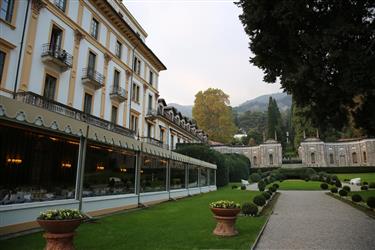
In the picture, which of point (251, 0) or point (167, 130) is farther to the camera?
point (167, 130)

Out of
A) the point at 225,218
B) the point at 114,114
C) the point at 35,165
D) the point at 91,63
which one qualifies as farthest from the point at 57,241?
the point at 114,114

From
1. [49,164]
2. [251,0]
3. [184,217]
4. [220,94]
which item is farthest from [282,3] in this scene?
[220,94]

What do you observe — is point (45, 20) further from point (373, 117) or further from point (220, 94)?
point (220, 94)

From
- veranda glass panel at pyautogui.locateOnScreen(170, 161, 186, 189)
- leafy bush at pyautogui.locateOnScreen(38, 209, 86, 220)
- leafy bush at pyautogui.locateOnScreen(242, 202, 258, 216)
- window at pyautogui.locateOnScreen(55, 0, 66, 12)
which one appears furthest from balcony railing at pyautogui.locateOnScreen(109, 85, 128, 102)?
leafy bush at pyautogui.locateOnScreen(38, 209, 86, 220)

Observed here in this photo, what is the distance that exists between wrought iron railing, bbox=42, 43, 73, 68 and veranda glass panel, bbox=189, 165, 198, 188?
13079 mm

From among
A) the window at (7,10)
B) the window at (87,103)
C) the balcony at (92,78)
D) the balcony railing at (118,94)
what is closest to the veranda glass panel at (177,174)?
the window at (87,103)

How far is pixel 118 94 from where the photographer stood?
22484 mm

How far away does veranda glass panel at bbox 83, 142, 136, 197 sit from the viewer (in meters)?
11.3

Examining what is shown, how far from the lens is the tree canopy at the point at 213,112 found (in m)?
51.8

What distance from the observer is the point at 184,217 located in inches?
438

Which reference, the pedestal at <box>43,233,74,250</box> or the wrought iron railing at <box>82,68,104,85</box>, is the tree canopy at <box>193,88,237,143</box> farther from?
the pedestal at <box>43,233,74,250</box>

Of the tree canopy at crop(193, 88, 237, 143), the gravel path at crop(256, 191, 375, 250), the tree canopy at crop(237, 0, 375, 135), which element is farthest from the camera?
the tree canopy at crop(193, 88, 237, 143)

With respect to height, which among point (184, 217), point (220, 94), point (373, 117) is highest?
point (220, 94)

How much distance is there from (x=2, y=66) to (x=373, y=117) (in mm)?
15584
